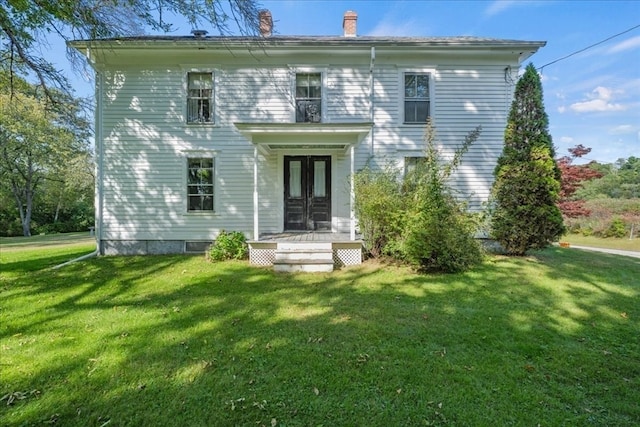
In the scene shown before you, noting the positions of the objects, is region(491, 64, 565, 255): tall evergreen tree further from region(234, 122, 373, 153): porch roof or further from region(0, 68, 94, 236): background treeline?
region(0, 68, 94, 236): background treeline

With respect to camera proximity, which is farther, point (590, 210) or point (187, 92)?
point (590, 210)

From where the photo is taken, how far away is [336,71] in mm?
8633

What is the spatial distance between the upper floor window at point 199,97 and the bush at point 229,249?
3.46 meters

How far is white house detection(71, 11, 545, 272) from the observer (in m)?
8.57

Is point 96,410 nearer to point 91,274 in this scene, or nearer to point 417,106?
point 91,274

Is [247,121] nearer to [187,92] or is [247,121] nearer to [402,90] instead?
[187,92]

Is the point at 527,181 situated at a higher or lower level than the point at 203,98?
lower

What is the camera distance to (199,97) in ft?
28.4

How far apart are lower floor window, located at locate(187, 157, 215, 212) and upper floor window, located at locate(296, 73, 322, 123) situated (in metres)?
2.94

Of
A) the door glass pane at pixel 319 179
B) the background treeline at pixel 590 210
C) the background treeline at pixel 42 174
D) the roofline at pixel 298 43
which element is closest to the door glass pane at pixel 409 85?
the roofline at pixel 298 43

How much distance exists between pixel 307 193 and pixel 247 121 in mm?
2637

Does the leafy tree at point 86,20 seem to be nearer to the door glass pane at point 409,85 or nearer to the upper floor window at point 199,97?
the upper floor window at point 199,97

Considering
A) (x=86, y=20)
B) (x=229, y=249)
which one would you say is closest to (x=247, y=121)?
(x=229, y=249)

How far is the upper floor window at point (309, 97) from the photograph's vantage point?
28.5 ft
